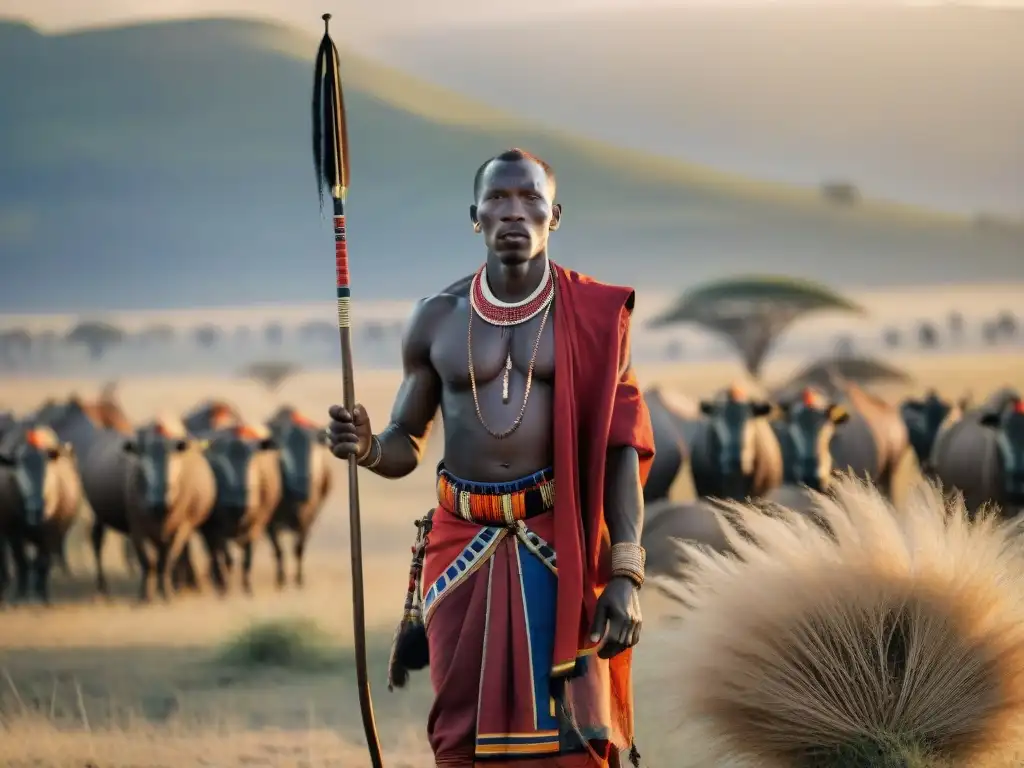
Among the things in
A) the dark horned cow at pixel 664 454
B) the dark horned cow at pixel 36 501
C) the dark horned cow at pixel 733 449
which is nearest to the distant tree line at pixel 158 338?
the dark horned cow at pixel 36 501

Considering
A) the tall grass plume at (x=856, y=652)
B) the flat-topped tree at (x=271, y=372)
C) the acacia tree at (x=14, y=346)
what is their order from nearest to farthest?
1. the tall grass plume at (x=856, y=652)
2. the acacia tree at (x=14, y=346)
3. the flat-topped tree at (x=271, y=372)

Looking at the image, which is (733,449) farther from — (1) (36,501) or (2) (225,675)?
(1) (36,501)

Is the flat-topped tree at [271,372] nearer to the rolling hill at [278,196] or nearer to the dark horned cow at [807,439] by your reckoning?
the rolling hill at [278,196]

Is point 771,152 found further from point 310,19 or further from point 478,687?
point 478,687

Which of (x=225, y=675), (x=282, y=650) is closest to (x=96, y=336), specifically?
(x=282, y=650)

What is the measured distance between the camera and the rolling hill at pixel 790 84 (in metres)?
17.5

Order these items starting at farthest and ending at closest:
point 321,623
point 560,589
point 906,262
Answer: point 906,262 → point 321,623 → point 560,589

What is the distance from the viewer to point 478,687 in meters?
4.19

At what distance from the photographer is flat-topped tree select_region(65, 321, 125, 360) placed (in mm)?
17844

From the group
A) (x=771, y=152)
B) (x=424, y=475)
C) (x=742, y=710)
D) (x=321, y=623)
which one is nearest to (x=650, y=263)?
(x=771, y=152)

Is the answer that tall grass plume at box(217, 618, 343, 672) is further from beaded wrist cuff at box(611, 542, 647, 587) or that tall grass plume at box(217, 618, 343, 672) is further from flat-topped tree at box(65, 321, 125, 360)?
flat-topped tree at box(65, 321, 125, 360)

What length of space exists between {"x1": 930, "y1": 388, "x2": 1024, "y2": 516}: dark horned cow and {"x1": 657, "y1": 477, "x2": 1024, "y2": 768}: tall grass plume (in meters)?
6.96

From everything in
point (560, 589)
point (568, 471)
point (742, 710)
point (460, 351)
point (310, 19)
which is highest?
point (310, 19)

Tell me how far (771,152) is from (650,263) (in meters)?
2.52
